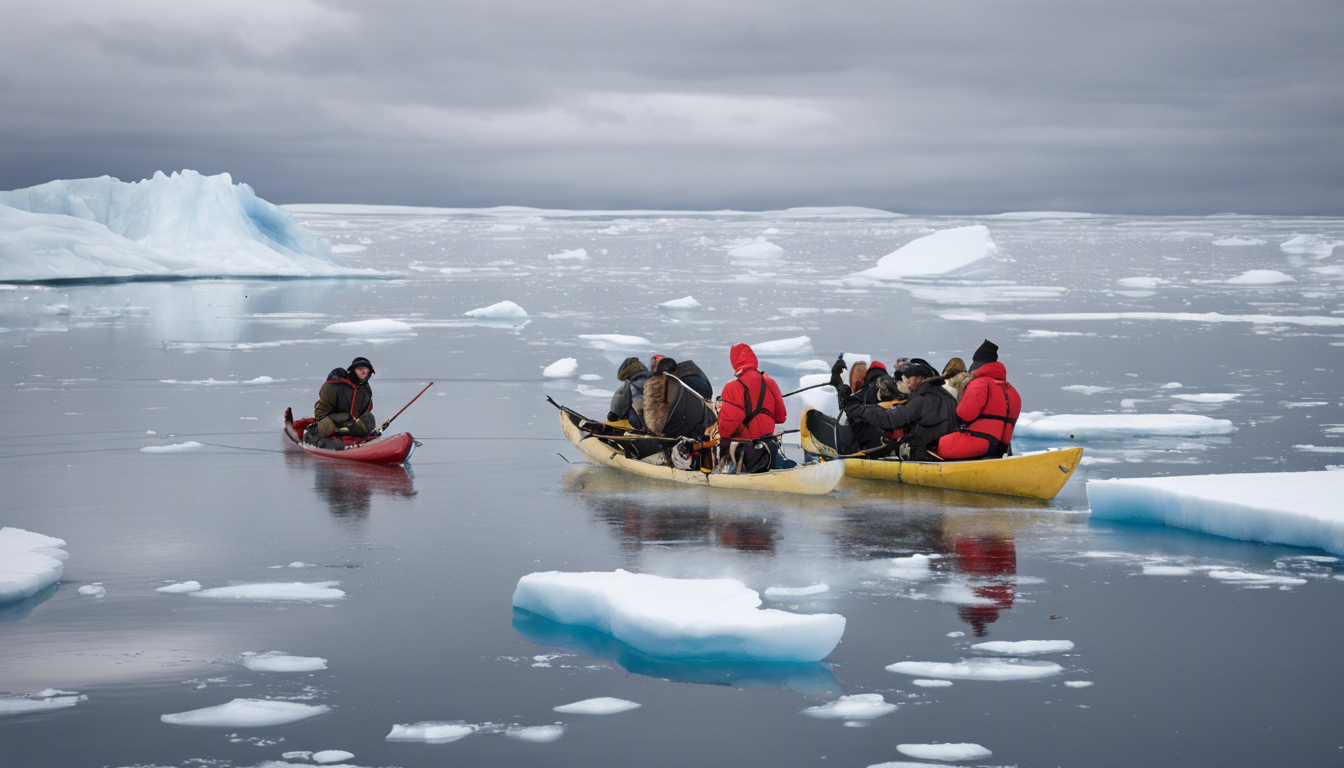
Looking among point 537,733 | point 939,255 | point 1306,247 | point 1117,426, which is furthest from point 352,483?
point 1306,247

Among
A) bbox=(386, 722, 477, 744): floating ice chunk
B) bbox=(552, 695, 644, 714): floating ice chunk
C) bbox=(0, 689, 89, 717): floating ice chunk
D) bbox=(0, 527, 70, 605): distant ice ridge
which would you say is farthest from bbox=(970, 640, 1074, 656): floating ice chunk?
bbox=(0, 527, 70, 605): distant ice ridge

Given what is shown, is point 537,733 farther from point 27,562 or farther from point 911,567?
point 27,562

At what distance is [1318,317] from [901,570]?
A: 1992cm

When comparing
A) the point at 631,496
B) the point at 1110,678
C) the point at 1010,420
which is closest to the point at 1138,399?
the point at 1010,420

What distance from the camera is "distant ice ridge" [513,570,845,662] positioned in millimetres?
4820

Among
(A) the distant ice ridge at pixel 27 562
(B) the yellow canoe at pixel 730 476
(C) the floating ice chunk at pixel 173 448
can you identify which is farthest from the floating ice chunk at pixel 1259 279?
(A) the distant ice ridge at pixel 27 562

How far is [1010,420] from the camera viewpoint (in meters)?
8.36

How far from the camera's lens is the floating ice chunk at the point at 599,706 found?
438 centimetres

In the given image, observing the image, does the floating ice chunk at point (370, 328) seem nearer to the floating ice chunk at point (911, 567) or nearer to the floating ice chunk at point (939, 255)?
the floating ice chunk at point (911, 567)

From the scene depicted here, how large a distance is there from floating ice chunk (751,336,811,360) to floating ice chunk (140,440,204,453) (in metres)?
8.17

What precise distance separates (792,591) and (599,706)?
1666 mm

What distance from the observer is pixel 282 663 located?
4.80 meters

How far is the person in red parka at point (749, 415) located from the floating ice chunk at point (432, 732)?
4383mm

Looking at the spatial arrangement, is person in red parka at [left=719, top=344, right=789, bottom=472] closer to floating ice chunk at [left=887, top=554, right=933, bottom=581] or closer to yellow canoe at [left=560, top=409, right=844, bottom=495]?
yellow canoe at [left=560, top=409, right=844, bottom=495]
